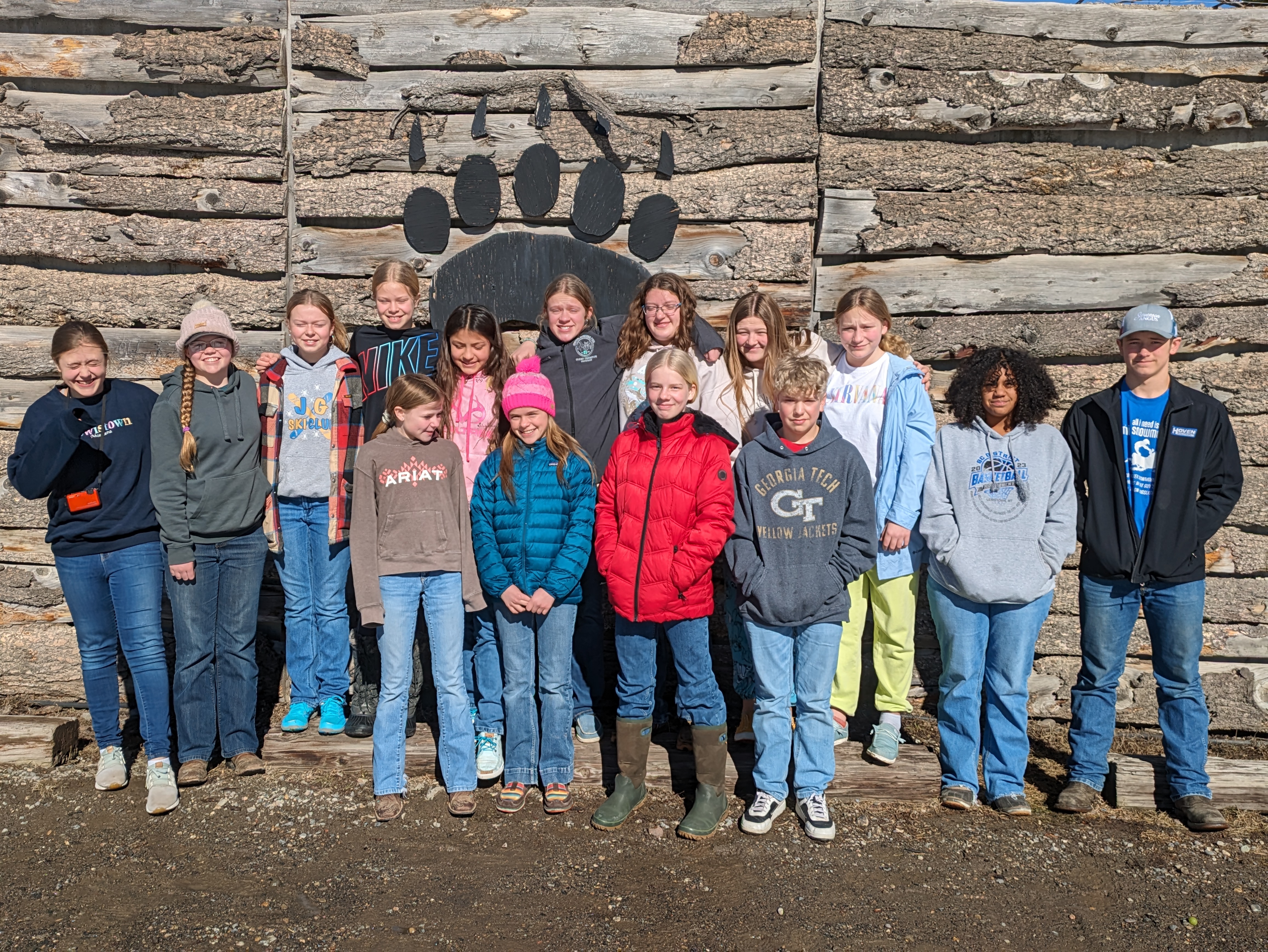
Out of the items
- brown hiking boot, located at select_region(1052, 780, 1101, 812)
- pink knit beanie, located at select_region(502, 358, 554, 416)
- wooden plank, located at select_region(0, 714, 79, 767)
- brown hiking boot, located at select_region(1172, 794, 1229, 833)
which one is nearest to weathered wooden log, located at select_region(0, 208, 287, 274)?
pink knit beanie, located at select_region(502, 358, 554, 416)

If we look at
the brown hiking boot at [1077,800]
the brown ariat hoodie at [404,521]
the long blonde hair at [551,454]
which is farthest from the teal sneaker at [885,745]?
the brown ariat hoodie at [404,521]

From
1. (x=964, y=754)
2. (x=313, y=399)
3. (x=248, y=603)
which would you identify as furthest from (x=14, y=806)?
(x=964, y=754)

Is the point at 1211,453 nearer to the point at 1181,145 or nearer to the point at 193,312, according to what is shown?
the point at 1181,145

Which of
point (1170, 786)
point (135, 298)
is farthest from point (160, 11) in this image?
point (1170, 786)

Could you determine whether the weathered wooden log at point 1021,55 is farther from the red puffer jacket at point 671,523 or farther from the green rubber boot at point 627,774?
the green rubber boot at point 627,774

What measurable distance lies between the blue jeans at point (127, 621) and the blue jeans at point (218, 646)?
8 cm

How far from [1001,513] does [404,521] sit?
8.71ft

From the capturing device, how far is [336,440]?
15.2 ft

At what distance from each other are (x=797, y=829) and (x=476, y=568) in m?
1.82

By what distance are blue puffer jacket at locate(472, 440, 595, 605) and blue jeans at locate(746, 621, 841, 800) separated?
2.72 feet

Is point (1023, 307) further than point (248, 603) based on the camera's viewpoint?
Yes

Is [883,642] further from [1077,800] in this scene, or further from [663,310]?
[663,310]

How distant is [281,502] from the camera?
4766 mm

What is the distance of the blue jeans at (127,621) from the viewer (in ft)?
14.7
